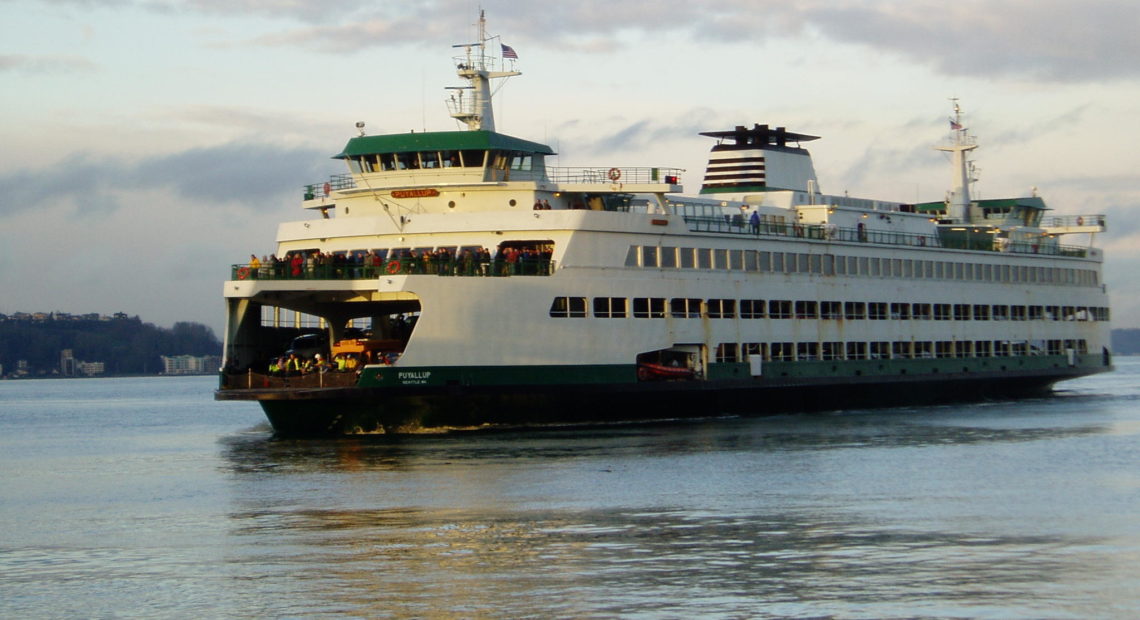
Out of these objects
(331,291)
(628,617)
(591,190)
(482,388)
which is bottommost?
(628,617)

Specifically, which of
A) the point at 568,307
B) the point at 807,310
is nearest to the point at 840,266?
the point at 807,310

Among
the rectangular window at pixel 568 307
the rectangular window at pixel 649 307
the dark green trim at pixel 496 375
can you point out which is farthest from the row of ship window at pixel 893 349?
the rectangular window at pixel 568 307

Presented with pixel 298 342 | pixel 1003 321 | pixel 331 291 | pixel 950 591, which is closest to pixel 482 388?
pixel 331 291

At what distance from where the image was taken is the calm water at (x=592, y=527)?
1606 cm

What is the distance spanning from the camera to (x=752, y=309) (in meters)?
44.0

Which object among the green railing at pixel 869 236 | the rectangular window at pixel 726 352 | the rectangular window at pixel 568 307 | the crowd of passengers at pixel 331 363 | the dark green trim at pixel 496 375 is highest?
the green railing at pixel 869 236

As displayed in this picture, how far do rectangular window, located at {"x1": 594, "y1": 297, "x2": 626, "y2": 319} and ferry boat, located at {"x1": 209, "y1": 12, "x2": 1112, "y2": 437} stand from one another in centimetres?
5

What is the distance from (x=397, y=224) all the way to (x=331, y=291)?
9.56 feet

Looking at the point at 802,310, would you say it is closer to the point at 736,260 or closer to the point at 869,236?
the point at 736,260

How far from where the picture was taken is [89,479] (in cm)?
3158

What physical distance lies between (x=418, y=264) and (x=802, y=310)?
1469cm

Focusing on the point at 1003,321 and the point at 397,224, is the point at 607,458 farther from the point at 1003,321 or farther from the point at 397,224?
the point at 1003,321

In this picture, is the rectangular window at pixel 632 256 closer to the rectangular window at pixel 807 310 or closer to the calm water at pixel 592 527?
the calm water at pixel 592 527

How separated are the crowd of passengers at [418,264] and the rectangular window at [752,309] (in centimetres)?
777
